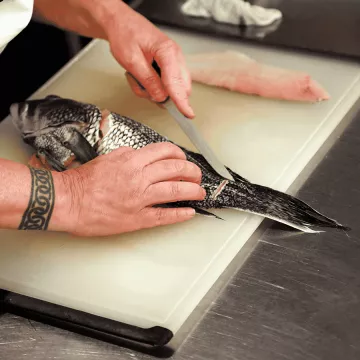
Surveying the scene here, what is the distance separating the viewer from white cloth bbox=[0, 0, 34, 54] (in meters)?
1.56

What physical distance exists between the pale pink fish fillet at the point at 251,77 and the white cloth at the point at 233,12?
195mm

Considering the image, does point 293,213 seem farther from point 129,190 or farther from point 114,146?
point 114,146

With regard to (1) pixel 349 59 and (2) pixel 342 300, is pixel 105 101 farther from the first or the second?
(2) pixel 342 300

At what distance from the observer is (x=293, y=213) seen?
1.50 m

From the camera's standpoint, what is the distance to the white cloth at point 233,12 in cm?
215

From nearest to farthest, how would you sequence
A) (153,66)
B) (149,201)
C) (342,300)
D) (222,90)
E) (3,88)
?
(342,300) → (149,201) → (153,66) → (222,90) → (3,88)

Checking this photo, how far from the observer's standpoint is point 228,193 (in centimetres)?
156

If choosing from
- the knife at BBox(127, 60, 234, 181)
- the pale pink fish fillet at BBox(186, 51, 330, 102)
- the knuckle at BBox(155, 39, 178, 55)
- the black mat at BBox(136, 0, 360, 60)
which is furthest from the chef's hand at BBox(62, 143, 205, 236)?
the black mat at BBox(136, 0, 360, 60)

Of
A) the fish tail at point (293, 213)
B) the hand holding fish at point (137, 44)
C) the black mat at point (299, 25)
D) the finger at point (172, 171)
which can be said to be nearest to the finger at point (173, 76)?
the hand holding fish at point (137, 44)

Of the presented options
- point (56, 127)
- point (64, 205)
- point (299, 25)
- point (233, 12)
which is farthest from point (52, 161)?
point (299, 25)

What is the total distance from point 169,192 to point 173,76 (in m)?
0.35

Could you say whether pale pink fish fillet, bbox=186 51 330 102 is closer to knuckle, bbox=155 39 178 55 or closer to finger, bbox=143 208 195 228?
knuckle, bbox=155 39 178 55

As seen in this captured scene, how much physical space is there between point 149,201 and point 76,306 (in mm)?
275

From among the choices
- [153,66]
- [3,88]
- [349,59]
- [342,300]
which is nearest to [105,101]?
[153,66]
